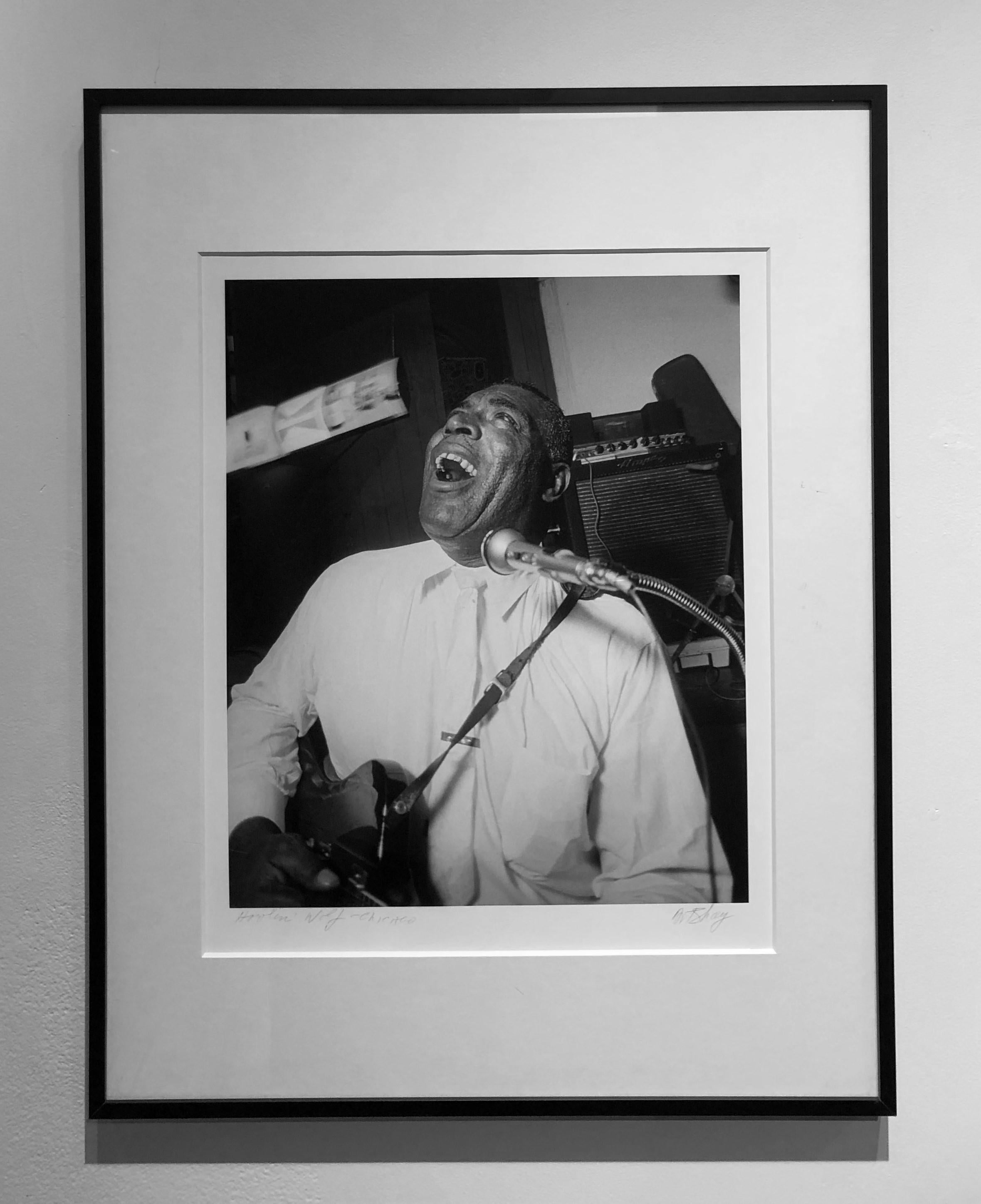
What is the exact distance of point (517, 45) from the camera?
2.33 feet

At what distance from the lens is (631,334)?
2.26 feet

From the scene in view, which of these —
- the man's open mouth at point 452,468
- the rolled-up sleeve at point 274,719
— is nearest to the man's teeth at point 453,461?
the man's open mouth at point 452,468

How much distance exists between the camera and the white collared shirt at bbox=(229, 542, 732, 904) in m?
0.69

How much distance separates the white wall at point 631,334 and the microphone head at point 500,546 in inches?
4.3

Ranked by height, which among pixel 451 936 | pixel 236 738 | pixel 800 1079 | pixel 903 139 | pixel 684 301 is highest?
pixel 903 139

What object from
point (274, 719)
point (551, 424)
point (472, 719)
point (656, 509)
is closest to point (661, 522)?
point (656, 509)

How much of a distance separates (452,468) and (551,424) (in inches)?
3.4

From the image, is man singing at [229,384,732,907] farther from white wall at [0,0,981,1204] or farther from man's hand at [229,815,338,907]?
white wall at [0,0,981,1204]

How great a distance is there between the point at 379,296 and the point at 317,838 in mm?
435

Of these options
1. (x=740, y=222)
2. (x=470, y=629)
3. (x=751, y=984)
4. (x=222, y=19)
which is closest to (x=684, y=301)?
(x=740, y=222)

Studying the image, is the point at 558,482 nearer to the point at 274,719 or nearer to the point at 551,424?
the point at 551,424

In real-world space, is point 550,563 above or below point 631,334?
below

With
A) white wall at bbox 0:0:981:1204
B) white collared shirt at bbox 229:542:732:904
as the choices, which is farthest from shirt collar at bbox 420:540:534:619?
white wall at bbox 0:0:981:1204

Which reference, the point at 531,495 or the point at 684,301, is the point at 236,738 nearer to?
the point at 531,495
